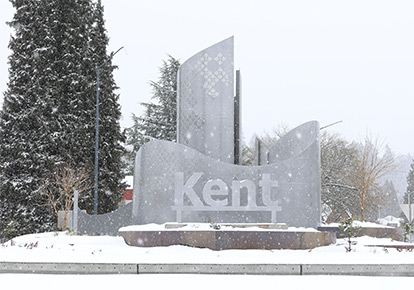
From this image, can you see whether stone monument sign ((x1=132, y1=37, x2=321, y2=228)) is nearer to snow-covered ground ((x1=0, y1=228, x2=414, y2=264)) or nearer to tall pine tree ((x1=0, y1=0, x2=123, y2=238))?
snow-covered ground ((x1=0, y1=228, x2=414, y2=264))

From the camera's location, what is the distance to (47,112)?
104 feet

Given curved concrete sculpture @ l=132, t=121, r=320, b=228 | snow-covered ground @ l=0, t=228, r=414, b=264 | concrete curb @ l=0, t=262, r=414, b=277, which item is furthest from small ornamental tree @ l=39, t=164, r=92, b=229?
concrete curb @ l=0, t=262, r=414, b=277

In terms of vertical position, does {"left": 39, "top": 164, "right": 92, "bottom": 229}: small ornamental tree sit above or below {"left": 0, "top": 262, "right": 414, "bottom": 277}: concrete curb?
above

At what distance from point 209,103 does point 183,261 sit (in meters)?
10.8

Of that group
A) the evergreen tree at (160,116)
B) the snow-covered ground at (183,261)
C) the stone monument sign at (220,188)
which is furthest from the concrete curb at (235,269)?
the evergreen tree at (160,116)

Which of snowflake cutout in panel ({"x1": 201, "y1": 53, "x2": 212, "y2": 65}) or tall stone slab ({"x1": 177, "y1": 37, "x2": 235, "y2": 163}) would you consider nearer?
tall stone slab ({"x1": 177, "y1": 37, "x2": 235, "y2": 163})

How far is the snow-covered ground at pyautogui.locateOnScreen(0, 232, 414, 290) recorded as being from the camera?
30.9 feet

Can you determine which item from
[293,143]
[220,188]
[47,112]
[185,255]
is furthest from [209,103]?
[47,112]

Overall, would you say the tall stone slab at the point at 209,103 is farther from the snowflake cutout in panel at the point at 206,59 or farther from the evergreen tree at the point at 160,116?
the evergreen tree at the point at 160,116

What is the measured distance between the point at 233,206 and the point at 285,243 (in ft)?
9.96

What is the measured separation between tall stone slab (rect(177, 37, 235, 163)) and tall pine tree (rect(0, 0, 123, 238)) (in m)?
12.1

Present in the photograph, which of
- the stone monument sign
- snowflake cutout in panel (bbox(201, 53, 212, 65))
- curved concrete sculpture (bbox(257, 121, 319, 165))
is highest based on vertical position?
snowflake cutout in panel (bbox(201, 53, 212, 65))

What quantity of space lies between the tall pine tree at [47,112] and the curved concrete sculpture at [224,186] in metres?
13.3
